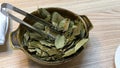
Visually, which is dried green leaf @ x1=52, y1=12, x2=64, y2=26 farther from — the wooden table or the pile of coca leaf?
the wooden table

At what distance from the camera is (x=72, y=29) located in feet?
1.66

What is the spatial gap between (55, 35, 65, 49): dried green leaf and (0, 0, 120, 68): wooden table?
0.20ft

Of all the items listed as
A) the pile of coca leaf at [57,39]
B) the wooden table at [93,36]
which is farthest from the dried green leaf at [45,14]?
the wooden table at [93,36]

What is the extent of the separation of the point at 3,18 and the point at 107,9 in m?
0.30

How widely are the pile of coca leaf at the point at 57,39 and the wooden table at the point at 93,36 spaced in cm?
6

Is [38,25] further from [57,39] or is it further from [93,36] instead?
[93,36]

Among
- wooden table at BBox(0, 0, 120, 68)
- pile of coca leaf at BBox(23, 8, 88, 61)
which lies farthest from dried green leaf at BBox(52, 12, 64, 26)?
wooden table at BBox(0, 0, 120, 68)

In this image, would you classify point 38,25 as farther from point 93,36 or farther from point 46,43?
point 93,36

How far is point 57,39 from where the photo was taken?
49 centimetres

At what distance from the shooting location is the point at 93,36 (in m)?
0.58

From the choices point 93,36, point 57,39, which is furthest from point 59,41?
point 93,36

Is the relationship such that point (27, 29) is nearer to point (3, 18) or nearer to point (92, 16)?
point (3, 18)

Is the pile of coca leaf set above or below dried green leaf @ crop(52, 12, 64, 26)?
below

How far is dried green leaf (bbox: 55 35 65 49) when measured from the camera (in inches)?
18.8
